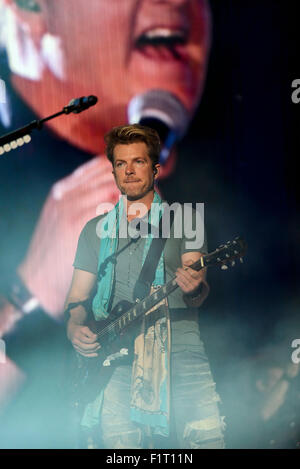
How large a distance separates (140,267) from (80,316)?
475mm

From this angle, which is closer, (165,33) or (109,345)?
(109,345)

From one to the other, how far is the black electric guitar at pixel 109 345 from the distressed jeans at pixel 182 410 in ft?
0.24

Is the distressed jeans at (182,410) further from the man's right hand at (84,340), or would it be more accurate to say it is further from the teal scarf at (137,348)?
the man's right hand at (84,340)

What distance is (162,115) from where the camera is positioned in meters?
3.63

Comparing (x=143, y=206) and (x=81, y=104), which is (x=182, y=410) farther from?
(x=81, y=104)

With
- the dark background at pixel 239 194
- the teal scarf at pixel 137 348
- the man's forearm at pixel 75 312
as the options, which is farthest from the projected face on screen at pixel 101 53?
the man's forearm at pixel 75 312

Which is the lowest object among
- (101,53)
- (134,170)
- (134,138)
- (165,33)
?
(134,170)

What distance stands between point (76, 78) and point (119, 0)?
0.64m

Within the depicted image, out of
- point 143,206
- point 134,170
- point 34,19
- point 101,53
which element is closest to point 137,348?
point 143,206

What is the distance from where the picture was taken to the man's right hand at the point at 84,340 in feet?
9.84

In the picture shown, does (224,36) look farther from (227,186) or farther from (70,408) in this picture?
(70,408)
